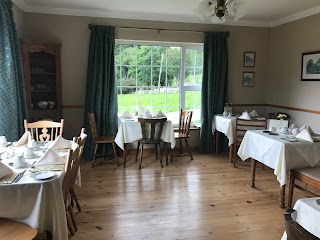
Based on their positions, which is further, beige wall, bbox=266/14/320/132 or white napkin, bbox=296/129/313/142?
beige wall, bbox=266/14/320/132

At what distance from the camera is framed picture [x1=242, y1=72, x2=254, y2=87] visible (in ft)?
18.1

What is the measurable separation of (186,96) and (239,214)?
9.72 ft

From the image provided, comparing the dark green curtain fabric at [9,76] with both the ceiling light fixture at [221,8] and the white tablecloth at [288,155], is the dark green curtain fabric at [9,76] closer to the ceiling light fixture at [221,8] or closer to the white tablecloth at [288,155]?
the ceiling light fixture at [221,8]

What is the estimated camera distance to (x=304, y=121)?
4680 mm

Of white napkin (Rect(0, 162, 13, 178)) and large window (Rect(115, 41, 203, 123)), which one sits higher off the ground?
large window (Rect(115, 41, 203, 123))

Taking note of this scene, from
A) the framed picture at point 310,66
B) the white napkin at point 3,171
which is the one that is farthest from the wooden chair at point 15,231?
the framed picture at point 310,66

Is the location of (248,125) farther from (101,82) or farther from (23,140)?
(23,140)

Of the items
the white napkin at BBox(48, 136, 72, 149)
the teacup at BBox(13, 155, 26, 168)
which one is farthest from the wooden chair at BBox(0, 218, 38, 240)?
the white napkin at BBox(48, 136, 72, 149)

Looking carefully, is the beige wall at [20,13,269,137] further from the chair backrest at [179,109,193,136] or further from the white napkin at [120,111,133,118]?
the chair backrest at [179,109,193,136]

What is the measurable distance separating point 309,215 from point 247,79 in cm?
447

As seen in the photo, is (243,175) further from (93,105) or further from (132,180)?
(93,105)

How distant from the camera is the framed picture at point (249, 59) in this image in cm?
548

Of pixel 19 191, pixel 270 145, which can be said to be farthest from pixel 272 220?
pixel 19 191

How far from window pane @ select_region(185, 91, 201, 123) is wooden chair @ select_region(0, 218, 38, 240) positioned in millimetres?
4079
